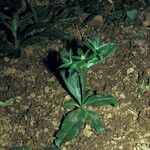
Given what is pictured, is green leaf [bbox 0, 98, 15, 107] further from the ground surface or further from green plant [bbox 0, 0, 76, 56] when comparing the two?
green plant [bbox 0, 0, 76, 56]

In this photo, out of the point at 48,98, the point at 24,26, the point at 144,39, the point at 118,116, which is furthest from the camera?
the point at 24,26

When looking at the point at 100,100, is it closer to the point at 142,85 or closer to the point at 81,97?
the point at 81,97

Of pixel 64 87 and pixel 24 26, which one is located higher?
pixel 24 26

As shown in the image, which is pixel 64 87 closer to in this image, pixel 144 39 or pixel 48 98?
pixel 48 98

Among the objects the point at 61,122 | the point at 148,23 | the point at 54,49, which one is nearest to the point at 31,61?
the point at 54,49

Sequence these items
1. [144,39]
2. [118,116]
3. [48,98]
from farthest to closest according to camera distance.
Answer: [144,39] → [48,98] → [118,116]

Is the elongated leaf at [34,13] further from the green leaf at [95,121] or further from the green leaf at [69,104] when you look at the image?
the green leaf at [95,121]

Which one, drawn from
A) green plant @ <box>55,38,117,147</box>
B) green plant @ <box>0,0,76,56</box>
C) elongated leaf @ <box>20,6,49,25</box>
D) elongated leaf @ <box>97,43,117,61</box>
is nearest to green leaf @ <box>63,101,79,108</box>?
green plant @ <box>55,38,117,147</box>

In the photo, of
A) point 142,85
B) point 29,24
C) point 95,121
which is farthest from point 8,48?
point 142,85

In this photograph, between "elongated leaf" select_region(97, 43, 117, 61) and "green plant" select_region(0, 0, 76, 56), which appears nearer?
"elongated leaf" select_region(97, 43, 117, 61)
